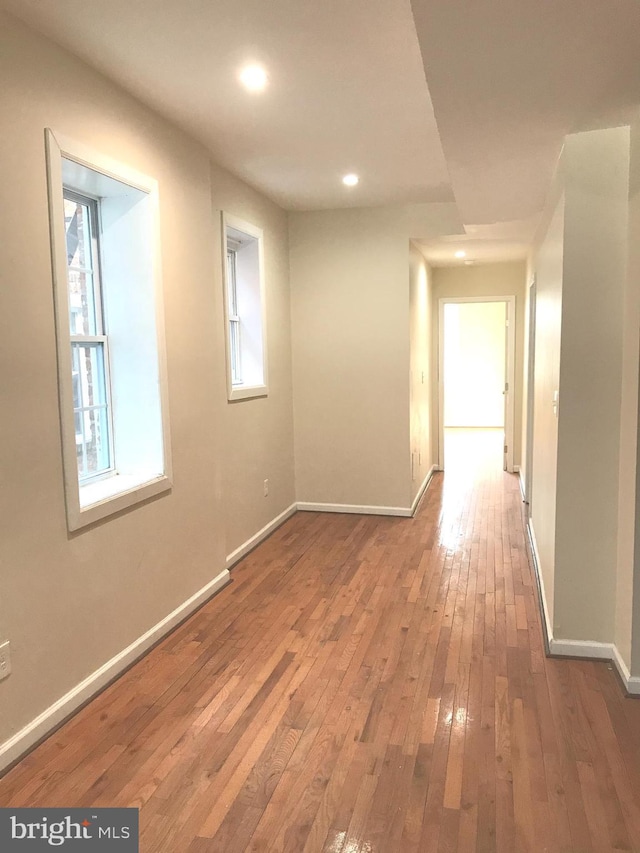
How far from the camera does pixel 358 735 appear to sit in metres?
2.41

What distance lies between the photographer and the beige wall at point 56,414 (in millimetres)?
2248

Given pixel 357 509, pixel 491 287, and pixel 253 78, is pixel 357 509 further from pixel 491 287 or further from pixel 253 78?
pixel 253 78

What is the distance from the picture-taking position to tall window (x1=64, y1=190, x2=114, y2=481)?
2.95 m

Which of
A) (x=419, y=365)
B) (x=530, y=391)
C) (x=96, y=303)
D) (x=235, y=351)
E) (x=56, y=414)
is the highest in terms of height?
(x=96, y=303)

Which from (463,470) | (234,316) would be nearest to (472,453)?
(463,470)

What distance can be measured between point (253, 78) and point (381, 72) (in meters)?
0.55

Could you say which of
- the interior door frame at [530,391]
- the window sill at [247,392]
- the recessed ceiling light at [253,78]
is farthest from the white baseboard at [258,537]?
the recessed ceiling light at [253,78]

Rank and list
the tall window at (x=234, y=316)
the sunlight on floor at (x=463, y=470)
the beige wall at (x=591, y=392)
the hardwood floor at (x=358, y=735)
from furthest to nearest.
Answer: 1. the sunlight on floor at (x=463, y=470)
2. the tall window at (x=234, y=316)
3. the beige wall at (x=591, y=392)
4. the hardwood floor at (x=358, y=735)

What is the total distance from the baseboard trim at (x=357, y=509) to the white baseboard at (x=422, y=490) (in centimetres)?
12

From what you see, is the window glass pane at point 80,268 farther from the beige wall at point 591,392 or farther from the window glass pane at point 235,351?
the beige wall at point 591,392

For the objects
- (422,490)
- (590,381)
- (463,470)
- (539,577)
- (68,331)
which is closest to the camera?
(68,331)

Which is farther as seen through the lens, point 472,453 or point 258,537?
point 472,453

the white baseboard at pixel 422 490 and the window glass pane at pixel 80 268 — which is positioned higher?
the window glass pane at pixel 80 268

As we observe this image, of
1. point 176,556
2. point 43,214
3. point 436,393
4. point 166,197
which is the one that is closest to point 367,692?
point 176,556
